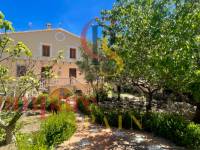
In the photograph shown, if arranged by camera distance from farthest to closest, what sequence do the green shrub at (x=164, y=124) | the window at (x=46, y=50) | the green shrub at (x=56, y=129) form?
the window at (x=46, y=50), the green shrub at (x=164, y=124), the green shrub at (x=56, y=129)

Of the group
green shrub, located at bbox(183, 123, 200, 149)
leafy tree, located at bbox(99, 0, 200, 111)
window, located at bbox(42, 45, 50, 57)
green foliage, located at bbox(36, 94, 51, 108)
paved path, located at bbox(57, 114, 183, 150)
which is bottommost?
paved path, located at bbox(57, 114, 183, 150)

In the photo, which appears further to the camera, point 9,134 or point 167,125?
point 167,125

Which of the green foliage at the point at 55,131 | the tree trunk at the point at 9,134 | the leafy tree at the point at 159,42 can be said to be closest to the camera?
the leafy tree at the point at 159,42

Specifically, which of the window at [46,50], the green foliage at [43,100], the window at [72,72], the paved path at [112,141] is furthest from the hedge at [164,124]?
the window at [72,72]

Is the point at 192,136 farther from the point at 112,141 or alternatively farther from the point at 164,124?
the point at 112,141

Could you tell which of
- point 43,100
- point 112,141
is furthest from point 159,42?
point 43,100

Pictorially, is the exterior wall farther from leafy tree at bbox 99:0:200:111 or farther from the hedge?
leafy tree at bbox 99:0:200:111

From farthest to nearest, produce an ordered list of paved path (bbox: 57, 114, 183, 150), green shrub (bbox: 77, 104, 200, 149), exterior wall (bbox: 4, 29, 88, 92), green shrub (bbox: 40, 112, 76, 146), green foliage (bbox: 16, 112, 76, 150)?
exterior wall (bbox: 4, 29, 88, 92) → paved path (bbox: 57, 114, 183, 150) → green shrub (bbox: 77, 104, 200, 149) → green shrub (bbox: 40, 112, 76, 146) → green foliage (bbox: 16, 112, 76, 150)

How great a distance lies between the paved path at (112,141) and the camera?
9.59 m

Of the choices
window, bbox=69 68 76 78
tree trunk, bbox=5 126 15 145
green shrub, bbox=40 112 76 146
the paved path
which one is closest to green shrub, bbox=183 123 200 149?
the paved path

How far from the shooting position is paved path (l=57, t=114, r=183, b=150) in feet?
31.4

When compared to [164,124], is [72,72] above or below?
above

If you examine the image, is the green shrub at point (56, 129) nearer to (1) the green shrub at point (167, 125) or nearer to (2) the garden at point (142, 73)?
(2) the garden at point (142, 73)

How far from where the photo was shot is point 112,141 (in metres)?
10.4
